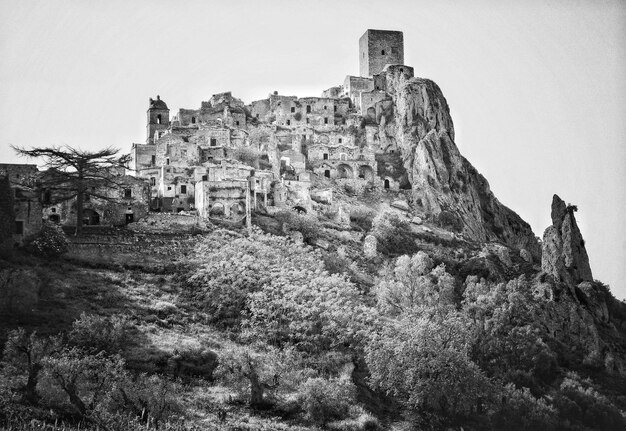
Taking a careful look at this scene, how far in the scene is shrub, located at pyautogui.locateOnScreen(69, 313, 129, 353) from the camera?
2030 inches

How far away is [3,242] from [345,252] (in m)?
26.2

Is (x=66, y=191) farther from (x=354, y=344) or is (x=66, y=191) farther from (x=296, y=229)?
(x=354, y=344)

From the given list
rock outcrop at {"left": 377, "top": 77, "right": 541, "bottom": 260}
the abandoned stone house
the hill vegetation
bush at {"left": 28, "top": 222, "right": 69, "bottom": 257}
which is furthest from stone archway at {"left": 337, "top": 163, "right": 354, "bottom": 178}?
bush at {"left": 28, "top": 222, "right": 69, "bottom": 257}

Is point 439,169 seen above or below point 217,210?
above

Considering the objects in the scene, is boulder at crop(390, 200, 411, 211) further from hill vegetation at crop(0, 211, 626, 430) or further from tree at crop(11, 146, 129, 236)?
tree at crop(11, 146, 129, 236)

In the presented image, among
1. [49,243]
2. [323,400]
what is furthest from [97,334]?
[323,400]

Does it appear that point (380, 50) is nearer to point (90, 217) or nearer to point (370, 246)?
point (370, 246)

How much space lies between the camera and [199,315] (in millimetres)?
58906

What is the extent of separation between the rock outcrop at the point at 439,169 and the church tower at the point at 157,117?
21384 mm

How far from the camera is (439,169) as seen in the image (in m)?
93.2

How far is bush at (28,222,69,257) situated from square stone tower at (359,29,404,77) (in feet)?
171

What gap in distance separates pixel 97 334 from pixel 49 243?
11.7 m

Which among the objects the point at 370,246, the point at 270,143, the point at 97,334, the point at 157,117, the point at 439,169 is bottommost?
the point at 97,334

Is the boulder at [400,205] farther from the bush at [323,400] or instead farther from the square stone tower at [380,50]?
the bush at [323,400]
